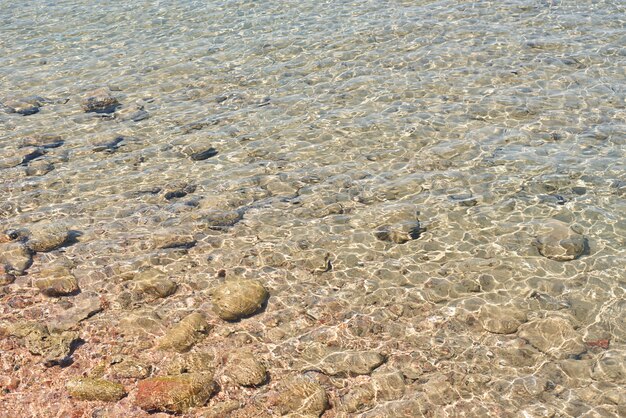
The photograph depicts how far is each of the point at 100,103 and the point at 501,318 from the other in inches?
495

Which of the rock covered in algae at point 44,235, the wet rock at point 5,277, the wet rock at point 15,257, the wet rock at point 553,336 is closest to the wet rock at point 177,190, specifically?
the rock covered in algae at point 44,235

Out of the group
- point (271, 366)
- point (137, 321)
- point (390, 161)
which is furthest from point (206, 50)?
point (271, 366)

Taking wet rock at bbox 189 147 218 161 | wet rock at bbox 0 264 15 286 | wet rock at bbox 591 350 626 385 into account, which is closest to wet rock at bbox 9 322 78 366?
wet rock at bbox 0 264 15 286

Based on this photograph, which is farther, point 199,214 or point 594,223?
point 199,214

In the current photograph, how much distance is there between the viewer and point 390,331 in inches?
366

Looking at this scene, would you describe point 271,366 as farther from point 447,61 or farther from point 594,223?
point 447,61

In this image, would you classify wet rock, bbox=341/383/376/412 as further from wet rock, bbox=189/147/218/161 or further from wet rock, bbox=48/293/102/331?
wet rock, bbox=189/147/218/161

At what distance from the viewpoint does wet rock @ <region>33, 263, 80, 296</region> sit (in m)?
10.1

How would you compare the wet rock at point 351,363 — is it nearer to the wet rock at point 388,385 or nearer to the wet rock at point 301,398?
the wet rock at point 388,385

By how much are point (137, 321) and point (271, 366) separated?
2.39m

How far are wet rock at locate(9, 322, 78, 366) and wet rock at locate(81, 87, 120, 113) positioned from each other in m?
8.78

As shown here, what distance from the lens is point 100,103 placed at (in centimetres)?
1689

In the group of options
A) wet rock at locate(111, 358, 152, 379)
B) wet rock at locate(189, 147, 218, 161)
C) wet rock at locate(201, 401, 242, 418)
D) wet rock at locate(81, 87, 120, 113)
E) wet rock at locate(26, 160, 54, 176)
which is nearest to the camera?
wet rock at locate(201, 401, 242, 418)

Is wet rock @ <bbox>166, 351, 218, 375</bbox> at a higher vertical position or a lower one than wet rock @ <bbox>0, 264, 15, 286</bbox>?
lower
